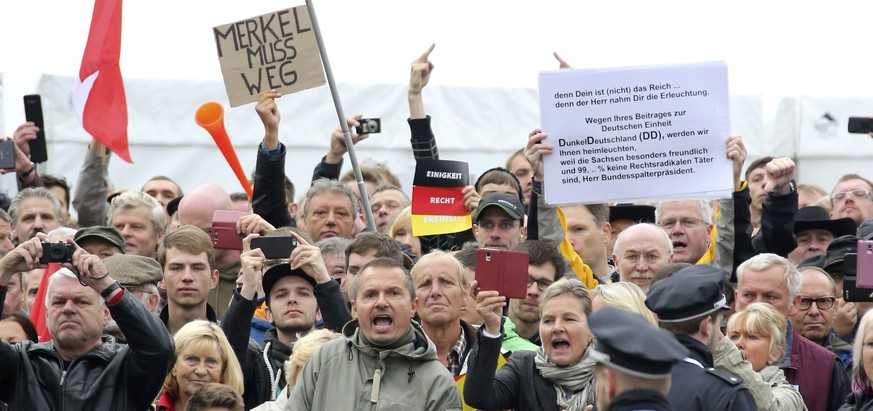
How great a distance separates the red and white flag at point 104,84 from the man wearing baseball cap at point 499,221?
9.66 ft

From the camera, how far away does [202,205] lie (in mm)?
9148

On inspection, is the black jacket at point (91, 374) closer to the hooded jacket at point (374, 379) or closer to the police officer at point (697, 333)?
the hooded jacket at point (374, 379)

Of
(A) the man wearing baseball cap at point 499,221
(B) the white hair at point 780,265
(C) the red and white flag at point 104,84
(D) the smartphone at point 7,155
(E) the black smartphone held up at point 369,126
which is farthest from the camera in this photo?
(C) the red and white flag at point 104,84

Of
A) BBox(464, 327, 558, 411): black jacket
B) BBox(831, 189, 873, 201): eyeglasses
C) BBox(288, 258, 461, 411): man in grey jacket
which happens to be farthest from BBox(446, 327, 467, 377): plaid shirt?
BBox(831, 189, 873, 201): eyeglasses

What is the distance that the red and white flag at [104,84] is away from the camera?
10.1 metres

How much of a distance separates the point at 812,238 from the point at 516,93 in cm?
574

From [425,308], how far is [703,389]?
6.43 ft

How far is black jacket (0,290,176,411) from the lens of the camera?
249 inches

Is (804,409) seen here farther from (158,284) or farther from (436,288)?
(158,284)

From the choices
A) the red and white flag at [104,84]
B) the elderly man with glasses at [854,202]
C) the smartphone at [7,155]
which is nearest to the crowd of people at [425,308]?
the smartphone at [7,155]

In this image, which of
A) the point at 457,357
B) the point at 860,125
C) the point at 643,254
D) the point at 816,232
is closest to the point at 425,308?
the point at 457,357

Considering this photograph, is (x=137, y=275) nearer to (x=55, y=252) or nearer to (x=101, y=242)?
(x=101, y=242)

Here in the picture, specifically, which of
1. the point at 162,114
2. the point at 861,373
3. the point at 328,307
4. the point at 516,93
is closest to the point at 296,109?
the point at 162,114

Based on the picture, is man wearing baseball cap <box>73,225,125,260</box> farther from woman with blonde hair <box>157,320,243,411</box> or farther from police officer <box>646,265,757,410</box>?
police officer <box>646,265,757,410</box>
